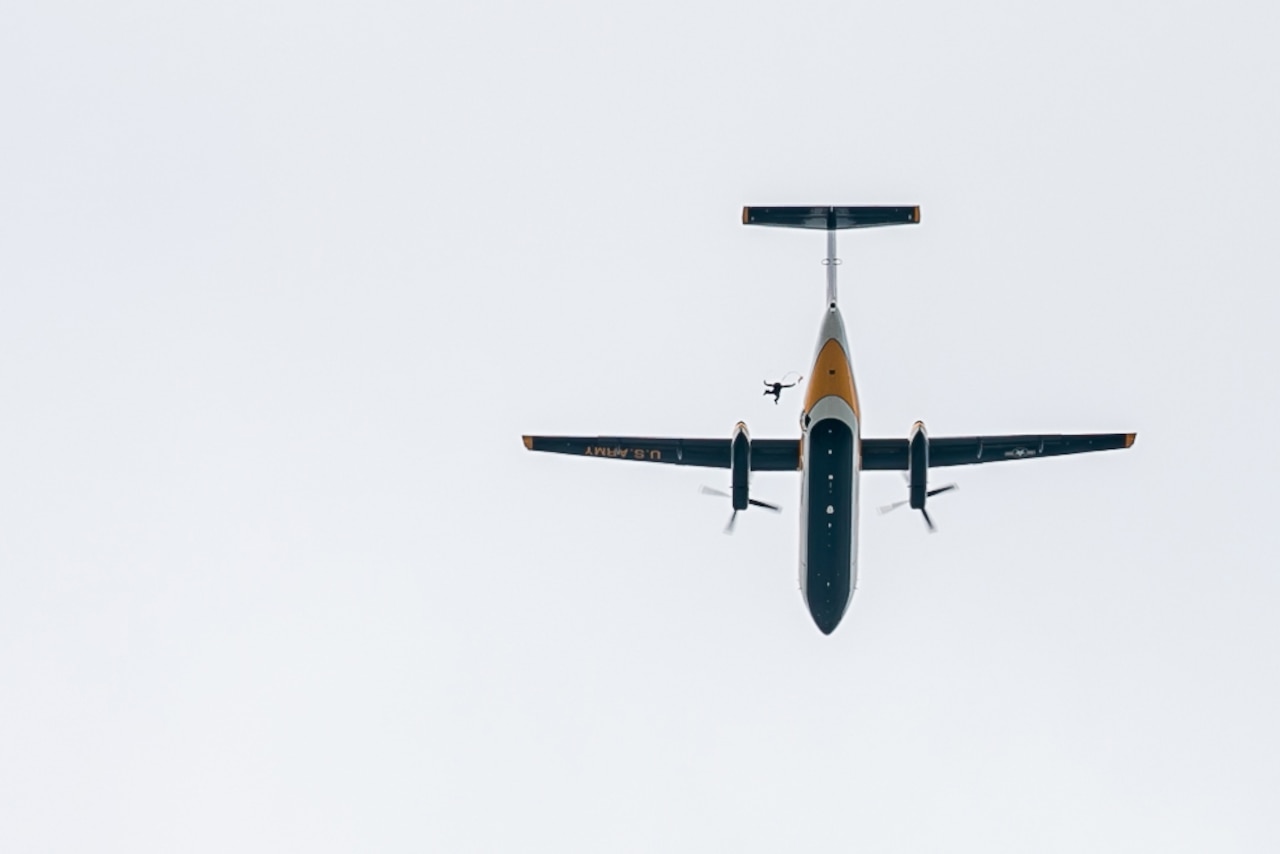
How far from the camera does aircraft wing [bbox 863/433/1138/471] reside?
6338 cm

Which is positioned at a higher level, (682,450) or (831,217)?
(831,217)

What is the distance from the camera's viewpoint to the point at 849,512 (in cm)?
5900

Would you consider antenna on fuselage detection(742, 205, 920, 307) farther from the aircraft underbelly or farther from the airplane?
the aircraft underbelly

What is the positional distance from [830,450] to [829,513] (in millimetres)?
1906

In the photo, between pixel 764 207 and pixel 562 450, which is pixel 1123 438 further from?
pixel 562 450

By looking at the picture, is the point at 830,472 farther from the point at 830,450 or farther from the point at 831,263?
the point at 831,263

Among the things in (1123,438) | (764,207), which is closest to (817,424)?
(764,207)

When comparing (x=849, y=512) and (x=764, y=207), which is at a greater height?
(x=764, y=207)

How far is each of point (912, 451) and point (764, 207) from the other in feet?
27.5

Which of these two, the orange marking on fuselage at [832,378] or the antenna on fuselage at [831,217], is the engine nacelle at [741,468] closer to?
the orange marking on fuselage at [832,378]

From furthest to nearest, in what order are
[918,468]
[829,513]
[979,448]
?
[979,448]
[918,468]
[829,513]

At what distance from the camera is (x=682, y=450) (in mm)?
64062

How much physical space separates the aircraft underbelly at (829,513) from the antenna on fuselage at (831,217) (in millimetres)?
5445

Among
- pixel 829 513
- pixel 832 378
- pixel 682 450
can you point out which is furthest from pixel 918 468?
pixel 682 450
